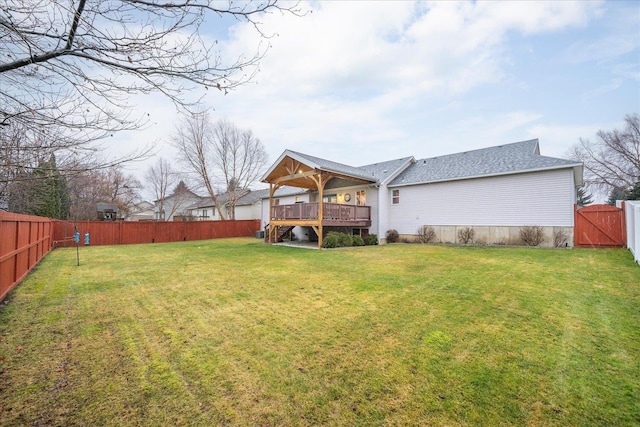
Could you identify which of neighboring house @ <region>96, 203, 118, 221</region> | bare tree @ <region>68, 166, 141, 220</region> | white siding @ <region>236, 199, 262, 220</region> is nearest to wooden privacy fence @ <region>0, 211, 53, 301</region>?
bare tree @ <region>68, 166, 141, 220</region>

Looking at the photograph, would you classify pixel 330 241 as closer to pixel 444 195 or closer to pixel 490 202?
pixel 444 195

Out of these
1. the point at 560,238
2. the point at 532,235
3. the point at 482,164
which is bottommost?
the point at 560,238

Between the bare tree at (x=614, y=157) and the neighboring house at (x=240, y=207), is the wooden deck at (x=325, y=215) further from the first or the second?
the bare tree at (x=614, y=157)

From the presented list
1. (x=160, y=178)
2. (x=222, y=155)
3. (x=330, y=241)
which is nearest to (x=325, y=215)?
(x=330, y=241)

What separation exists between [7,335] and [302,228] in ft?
51.2

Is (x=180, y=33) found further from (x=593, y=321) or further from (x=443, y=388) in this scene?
(x=593, y=321)

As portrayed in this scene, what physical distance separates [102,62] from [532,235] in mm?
15076

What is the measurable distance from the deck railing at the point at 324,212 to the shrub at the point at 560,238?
335 inches

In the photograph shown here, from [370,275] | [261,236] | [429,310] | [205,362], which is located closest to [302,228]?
[261,236]

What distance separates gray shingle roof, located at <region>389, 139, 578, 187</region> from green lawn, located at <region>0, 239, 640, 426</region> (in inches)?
293

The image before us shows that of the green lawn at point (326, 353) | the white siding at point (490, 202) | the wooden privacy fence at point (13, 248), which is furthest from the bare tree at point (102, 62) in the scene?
the white siding at point (490, 202)

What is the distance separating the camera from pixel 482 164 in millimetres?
14148

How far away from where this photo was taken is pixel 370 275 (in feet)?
22.9

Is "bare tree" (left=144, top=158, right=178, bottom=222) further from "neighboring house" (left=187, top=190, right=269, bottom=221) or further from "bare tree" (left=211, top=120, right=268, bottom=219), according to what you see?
"bare tree" (left=211, top=120, right=268, bottom=219)
